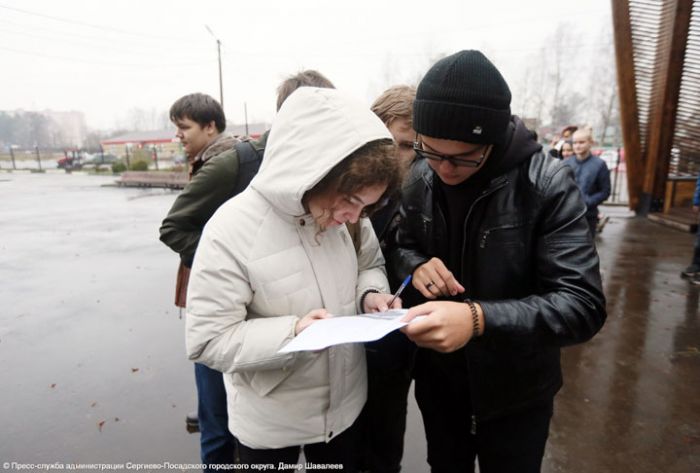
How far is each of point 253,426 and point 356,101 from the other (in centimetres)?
117

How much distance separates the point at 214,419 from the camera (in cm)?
226

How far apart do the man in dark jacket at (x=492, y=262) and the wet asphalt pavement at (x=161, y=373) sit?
123cm

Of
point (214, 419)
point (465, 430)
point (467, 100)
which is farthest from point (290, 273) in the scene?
point (214, 419)

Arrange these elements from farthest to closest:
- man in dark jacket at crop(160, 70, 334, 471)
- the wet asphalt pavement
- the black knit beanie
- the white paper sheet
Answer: the wet asphalt pavement → man in dark jacket at crop(160, 70, 334, 471) → the black knit beanie → the white paper sheet

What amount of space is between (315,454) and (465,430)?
0.61 m

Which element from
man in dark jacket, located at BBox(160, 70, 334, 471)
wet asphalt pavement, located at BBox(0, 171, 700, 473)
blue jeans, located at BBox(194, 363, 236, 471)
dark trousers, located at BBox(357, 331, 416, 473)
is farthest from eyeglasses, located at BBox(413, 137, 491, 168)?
wet asphalt pavement, located at BBox(0, 171, 700, 473)

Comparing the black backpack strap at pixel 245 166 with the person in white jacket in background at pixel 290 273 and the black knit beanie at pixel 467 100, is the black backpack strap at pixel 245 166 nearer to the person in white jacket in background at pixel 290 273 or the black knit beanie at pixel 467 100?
the person in white jacket in background at pixel 290 273

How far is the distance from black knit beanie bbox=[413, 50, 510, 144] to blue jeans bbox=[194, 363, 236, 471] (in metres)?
1.71

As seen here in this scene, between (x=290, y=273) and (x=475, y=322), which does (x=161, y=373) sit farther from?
(x=475, y=322)

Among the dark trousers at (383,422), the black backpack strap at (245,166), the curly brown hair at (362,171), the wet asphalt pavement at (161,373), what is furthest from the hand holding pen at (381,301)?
the wet asphalt pavement at (161,373)

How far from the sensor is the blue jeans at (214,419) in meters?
2.26

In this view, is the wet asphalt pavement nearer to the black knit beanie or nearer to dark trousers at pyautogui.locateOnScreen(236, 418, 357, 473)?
dark trousers at pyautogui.locateOnScreen(236, 418, 357, 473)

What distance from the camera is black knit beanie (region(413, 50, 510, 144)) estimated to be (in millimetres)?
1277

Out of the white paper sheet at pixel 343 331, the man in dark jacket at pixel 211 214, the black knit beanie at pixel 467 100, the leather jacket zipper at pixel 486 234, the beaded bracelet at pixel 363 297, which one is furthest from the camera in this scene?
the man in dark jacket at pixel 211 214
